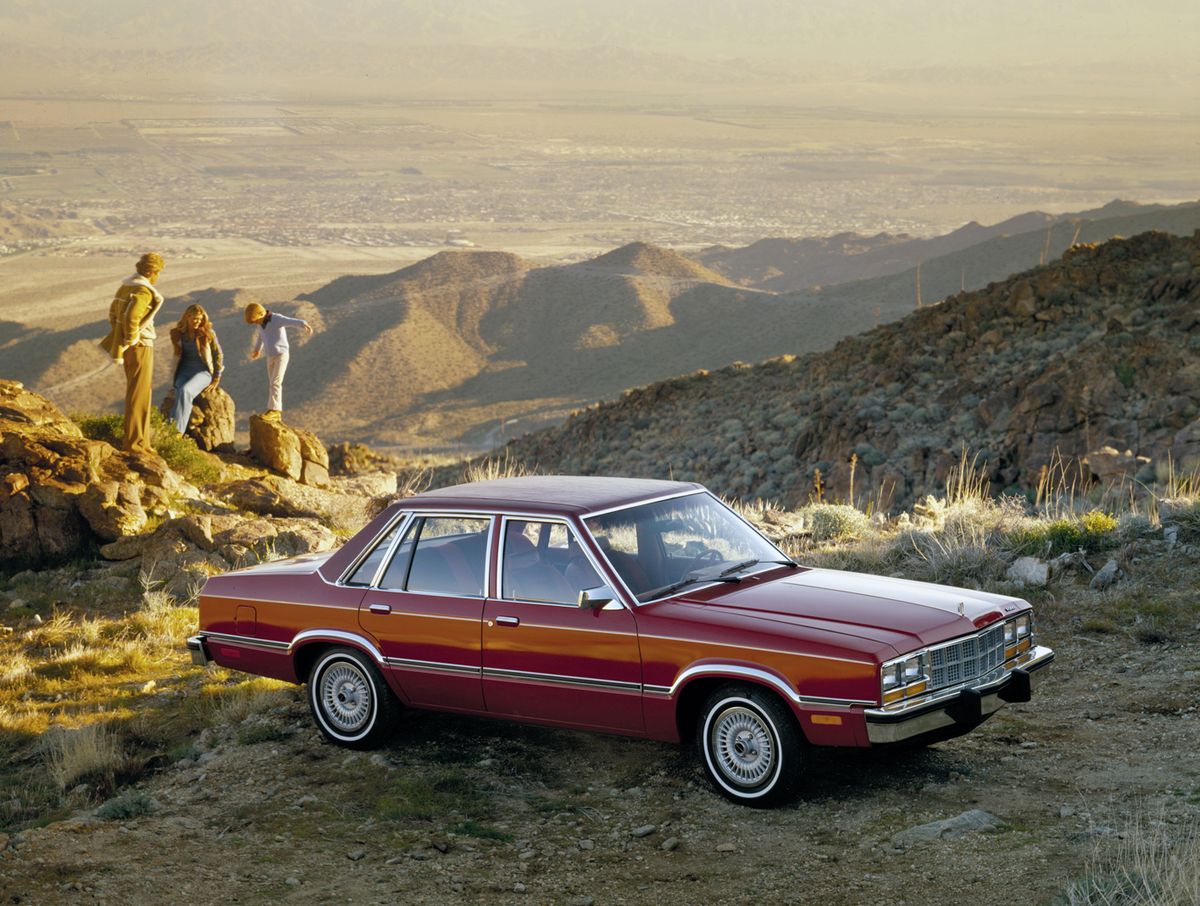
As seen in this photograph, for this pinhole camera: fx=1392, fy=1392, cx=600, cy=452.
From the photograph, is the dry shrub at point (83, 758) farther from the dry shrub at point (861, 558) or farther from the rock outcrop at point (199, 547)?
the dry shrub at point (861, 558)

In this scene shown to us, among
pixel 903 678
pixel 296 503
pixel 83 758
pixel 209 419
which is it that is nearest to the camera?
pixel 903 678

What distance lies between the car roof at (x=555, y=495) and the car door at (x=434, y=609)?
0.34 feet

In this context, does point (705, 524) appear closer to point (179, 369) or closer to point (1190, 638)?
point (1190, 638)

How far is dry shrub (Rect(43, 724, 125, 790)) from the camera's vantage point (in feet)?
26.5

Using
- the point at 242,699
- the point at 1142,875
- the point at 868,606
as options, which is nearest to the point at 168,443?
the point at 242,699

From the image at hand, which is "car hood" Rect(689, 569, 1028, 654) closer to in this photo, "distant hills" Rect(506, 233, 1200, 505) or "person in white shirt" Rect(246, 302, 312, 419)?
"distant hills" Rect(506, 233, 1200, 505)

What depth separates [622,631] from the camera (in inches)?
269

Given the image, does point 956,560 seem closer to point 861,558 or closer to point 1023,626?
point 861,558

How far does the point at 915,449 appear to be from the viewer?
23031mm

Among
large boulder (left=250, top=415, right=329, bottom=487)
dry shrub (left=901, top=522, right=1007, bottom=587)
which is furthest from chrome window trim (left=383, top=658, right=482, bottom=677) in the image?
large boulder (left=250, top=415, right=329, bottom=487)

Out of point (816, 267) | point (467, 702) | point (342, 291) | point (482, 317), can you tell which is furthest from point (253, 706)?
point (816, 267)

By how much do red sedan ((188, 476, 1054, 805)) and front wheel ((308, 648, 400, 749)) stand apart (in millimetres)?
12

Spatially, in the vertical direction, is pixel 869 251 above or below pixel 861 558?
above

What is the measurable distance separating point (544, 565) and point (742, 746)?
1439 millimetres
